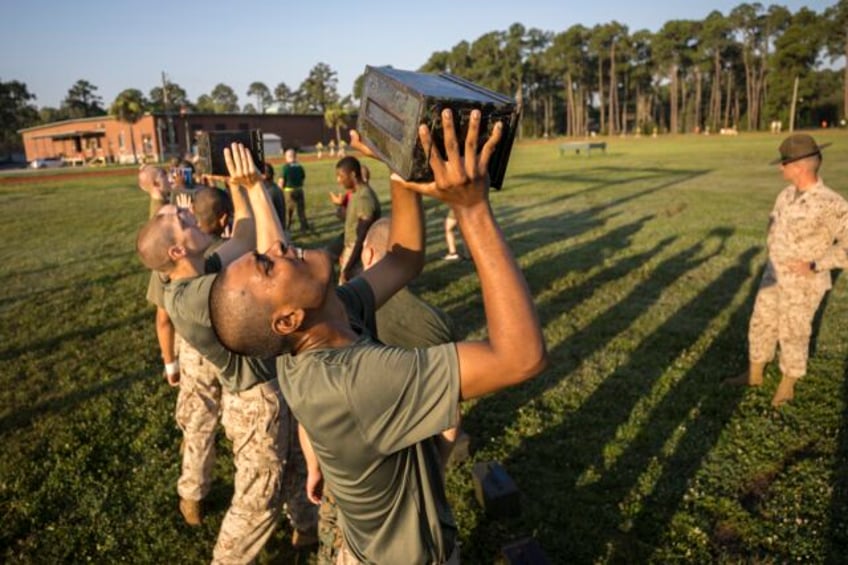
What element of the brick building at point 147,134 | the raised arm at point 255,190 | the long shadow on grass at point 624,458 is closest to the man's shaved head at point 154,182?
the raised arm at point 255,190

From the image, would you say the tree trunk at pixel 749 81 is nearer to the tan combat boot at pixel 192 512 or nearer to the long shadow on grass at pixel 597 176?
the long shadow on grass at pixel 597 176

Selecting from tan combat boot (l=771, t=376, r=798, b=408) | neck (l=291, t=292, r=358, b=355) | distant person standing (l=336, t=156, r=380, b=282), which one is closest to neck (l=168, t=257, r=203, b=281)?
neck (l=291, t=292, r=358, b=355)

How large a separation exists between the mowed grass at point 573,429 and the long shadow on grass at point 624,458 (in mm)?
17

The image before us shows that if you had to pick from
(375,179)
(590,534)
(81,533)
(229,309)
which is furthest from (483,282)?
(375,179)

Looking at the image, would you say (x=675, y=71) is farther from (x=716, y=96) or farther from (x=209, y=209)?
(x=209, y=209)

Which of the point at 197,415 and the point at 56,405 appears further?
the point at 56,405

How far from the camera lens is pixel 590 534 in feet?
12.7

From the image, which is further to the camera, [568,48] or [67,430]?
[568,48]

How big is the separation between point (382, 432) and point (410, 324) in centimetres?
182

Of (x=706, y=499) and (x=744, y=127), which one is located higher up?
(x=744, y=127)

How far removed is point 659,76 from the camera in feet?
289

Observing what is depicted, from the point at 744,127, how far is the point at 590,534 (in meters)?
90.0

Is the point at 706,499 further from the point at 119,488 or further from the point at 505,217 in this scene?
the point at 505,217

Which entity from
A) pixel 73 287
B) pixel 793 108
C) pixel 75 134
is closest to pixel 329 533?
pixel 73 287
